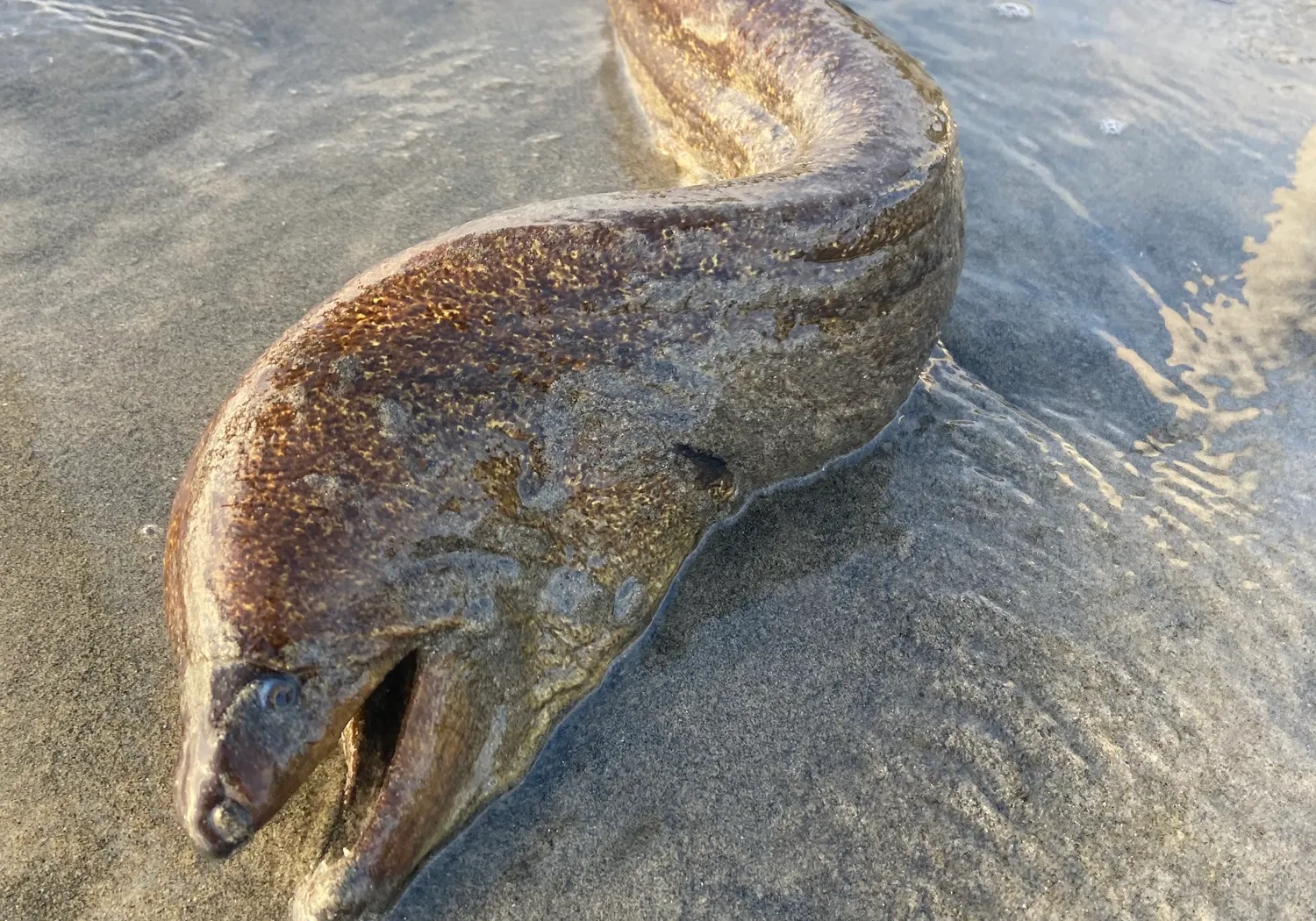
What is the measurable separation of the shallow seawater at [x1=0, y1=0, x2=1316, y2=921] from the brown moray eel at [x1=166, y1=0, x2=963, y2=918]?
0.64ft

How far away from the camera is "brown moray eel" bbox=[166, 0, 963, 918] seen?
1983 millimetres

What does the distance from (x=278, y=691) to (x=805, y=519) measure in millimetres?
1660

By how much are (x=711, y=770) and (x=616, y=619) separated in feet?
1.57

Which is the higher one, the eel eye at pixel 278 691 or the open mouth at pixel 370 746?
the eel eye at pixel 278 691

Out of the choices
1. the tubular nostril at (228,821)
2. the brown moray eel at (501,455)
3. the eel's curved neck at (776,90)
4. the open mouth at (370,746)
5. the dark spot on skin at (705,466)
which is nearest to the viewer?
the tubular nostril at (228,821)

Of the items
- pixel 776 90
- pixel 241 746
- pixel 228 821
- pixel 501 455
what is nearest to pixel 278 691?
pixel 241 746

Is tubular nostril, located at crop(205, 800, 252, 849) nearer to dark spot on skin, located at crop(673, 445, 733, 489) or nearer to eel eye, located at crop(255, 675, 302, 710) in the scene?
eel eye, located at crop(255, 675, 302, 710)

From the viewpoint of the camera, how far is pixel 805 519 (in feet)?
9.61

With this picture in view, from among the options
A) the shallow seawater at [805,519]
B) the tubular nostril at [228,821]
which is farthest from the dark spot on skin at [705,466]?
the tubular nostril at [228,821]

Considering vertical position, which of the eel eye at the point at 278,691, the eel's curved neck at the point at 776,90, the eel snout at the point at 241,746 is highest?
the eel's curved neck at the point at 776,90

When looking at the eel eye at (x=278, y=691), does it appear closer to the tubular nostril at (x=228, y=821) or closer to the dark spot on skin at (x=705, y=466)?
the tubular nostril at (x=228, y=821)

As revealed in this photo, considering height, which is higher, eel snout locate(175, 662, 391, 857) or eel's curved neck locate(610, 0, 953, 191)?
eel's curved neck locate(610, 0, 953, 191)

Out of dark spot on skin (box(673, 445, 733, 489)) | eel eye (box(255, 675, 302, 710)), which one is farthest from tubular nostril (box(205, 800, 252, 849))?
dark spot on skin (box(673, 445, 733, 489))

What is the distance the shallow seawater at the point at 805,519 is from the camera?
220 centimetres
